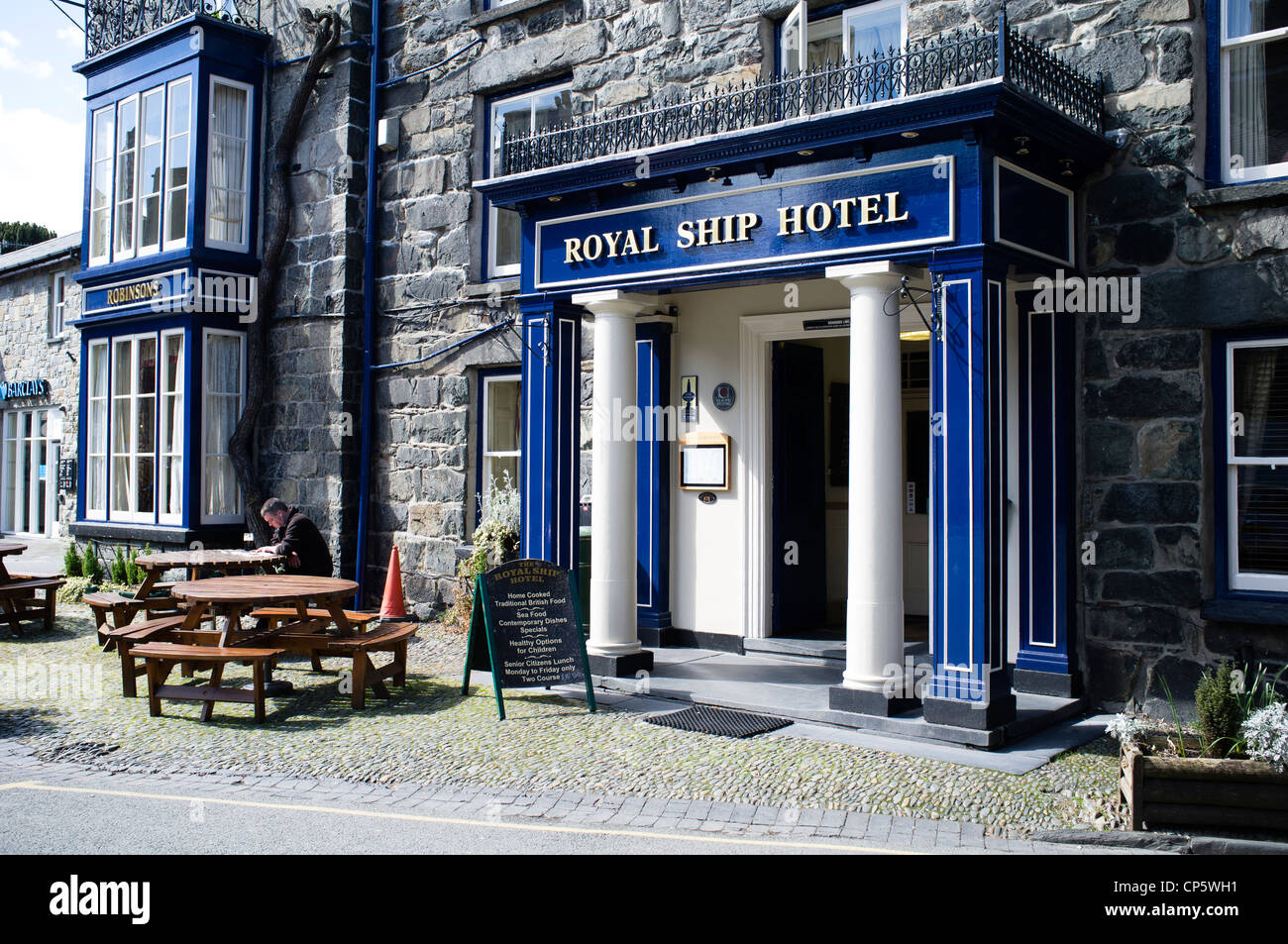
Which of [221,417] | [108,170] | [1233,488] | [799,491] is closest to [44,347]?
[108,170]

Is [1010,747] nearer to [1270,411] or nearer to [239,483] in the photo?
[1270,411]

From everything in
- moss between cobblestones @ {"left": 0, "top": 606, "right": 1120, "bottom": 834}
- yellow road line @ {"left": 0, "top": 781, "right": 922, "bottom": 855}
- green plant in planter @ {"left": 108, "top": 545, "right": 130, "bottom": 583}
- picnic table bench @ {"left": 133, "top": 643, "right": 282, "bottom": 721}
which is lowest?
yellow road line @ {"left": 0, "top": 781, "right": 922, "bottom": 855}

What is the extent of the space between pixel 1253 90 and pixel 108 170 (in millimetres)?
13600

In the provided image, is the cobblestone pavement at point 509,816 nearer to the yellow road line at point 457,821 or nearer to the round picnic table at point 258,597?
the yellow road line at point 457,821

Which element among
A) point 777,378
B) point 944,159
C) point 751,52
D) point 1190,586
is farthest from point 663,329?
point 1190,586

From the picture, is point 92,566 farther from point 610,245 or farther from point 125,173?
point 610,245

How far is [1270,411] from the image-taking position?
758 centimetres

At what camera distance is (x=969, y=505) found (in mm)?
7129

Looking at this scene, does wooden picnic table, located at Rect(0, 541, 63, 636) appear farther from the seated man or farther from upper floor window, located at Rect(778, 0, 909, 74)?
upper floor window, located at Rect(778, 0, 909, 74)

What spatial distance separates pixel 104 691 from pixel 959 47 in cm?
793

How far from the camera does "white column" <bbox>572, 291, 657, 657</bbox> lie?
906 cm

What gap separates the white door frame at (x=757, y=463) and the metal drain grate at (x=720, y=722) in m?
2.15

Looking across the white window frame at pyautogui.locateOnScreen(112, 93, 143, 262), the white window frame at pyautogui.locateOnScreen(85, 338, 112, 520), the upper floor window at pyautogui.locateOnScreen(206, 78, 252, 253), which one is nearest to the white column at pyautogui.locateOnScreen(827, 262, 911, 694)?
the upper floor window at pyautogui.locateOnScreen(206, 78, 252, 253)

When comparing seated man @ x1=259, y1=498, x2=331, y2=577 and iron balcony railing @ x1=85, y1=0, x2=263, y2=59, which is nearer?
seated man @ x1=259, y1=498, x2=331, y2=577
